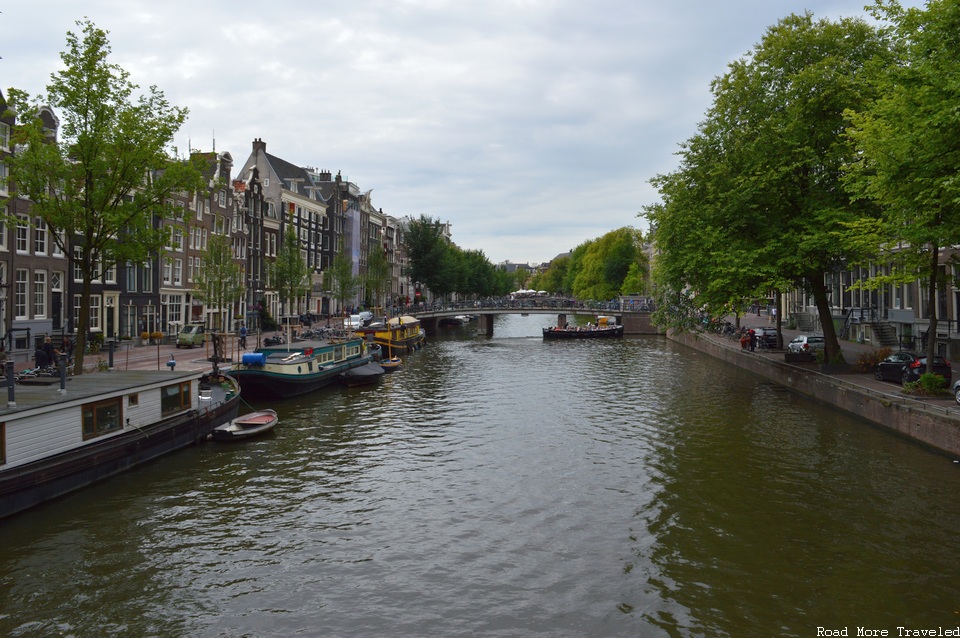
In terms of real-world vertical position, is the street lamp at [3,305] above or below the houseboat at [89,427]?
above

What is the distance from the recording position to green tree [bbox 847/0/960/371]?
19562mm

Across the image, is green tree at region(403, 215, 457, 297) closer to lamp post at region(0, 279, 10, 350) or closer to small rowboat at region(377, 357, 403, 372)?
small rowboat at region(377, 357, 403, 372)

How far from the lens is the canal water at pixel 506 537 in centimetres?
1179

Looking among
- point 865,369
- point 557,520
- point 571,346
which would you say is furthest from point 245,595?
point 571,346

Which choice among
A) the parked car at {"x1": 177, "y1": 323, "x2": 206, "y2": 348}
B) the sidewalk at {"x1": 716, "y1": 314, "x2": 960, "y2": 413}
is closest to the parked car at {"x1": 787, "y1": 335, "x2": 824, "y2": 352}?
the sidewalk at {"x1": 716, "y1": 314, "x2": 960, "y2": 413}

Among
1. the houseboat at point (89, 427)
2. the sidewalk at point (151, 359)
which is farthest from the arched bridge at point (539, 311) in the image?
the houseboat at point (89, 427)

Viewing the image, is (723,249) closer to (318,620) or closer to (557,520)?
(557,520)

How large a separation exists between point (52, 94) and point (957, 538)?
100 ft

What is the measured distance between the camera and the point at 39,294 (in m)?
38.8

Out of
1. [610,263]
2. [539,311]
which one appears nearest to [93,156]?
[539,311]

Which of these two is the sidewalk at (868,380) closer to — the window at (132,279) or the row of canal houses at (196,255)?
the row of canal houses at (196,255)

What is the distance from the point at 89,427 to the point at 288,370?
49.7ft

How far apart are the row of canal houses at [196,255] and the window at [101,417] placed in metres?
9.23

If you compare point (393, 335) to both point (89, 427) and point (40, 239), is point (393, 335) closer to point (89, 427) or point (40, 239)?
point (40, 239)
